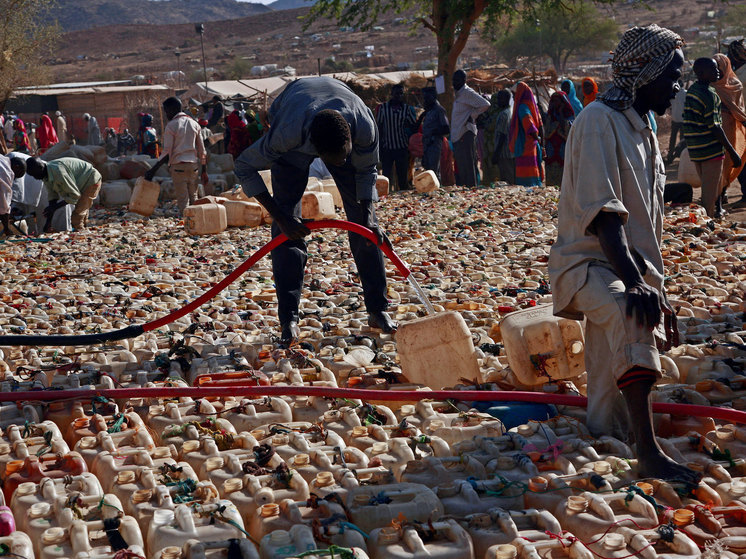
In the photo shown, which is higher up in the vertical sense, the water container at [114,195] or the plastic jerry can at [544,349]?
the plastic jerry can at [544,349]

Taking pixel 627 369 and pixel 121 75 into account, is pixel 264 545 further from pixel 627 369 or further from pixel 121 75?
pixel 121 75

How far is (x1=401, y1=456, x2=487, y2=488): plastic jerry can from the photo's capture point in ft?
10.9

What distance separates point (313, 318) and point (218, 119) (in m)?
15.7

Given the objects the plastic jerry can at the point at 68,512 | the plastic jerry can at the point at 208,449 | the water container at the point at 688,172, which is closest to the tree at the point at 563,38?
the water container at the point at 688,172

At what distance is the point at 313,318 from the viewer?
612cm

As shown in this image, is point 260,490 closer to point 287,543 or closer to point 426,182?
point 287,543

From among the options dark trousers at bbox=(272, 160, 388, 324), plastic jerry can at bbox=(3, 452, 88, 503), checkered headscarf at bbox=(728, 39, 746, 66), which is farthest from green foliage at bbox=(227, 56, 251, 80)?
plastic jerry can at bbox=(3, 452, 88, 503)

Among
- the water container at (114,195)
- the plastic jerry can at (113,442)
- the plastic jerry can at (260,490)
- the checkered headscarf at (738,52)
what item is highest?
the checkered headscarf at (738,52)

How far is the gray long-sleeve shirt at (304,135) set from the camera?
5.02 m

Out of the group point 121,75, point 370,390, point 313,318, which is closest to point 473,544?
point 370,390

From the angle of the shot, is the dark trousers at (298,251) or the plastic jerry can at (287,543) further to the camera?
the dark trousers at (298,251)

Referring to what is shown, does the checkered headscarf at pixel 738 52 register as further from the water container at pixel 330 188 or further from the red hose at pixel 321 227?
the red hose at pixel 321 227

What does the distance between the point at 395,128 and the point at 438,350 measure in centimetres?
999

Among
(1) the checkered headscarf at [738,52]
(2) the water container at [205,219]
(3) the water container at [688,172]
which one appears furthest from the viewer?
(3) the water container at [688,172]
